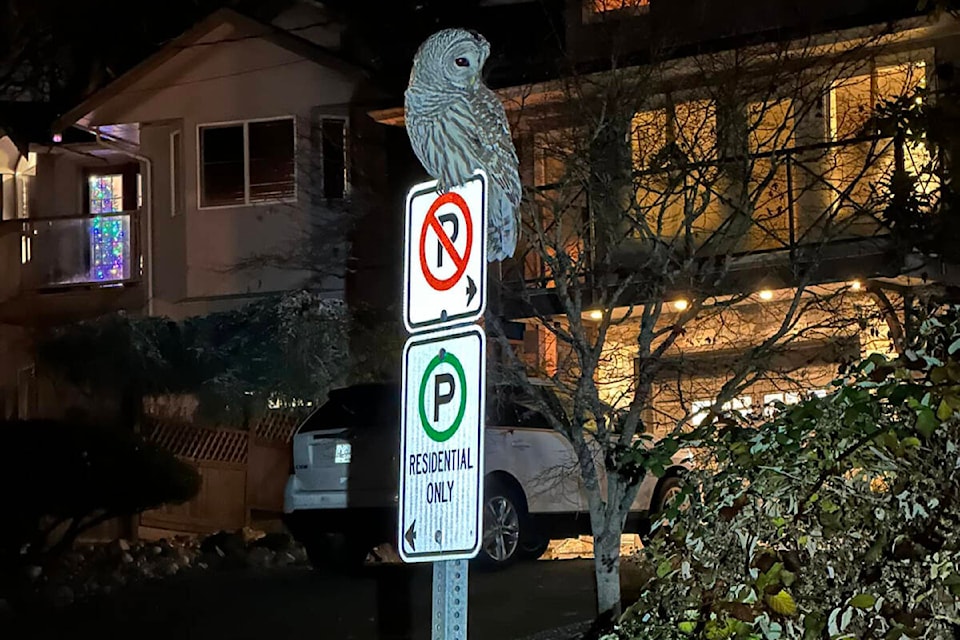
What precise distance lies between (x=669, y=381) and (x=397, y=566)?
3.66 meters

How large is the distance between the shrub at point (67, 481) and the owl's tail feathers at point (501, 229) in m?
10.5

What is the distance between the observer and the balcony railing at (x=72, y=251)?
19391 millimetres

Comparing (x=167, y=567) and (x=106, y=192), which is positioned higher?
(x=106, y=192)

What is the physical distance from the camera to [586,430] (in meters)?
9.25

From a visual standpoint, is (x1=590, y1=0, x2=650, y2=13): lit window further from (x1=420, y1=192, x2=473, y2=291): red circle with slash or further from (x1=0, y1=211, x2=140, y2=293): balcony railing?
(x1=420, y1=192, x2=473, y2=291): red circle with slash

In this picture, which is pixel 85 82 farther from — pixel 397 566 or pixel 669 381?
pixel 669 381

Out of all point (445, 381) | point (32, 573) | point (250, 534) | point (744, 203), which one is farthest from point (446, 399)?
point (250, 534)

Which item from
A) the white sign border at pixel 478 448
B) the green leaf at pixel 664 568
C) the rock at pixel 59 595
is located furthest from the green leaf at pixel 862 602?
the rock at pixel 59 595

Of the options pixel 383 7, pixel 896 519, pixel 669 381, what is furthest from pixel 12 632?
pixel 383 7

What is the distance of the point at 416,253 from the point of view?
4.40 metres

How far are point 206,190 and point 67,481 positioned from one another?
5926 millimetres

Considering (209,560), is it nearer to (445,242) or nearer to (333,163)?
(333,163)

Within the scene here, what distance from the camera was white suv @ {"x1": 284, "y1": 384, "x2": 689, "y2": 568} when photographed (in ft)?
38.1

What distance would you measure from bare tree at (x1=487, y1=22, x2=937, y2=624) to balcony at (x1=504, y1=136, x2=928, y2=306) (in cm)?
4
